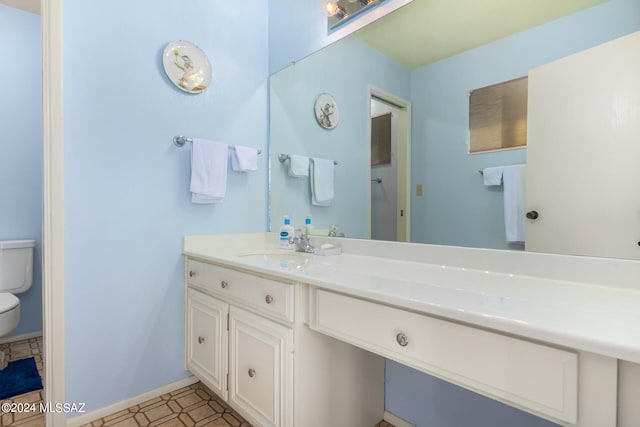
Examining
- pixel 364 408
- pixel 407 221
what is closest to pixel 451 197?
pixel 407 221

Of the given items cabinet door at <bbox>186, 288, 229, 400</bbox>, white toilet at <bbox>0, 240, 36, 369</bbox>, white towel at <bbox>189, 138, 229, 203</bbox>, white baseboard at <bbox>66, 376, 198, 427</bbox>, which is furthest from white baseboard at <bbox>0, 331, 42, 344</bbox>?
white towel at <bbox>189, 138, 229, 203</bbox>

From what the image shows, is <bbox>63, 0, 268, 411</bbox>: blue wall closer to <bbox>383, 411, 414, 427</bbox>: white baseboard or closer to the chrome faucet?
the chrome faucet

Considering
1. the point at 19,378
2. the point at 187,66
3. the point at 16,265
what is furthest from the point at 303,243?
the point at 16,265

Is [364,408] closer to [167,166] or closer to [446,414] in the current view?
[446,414]

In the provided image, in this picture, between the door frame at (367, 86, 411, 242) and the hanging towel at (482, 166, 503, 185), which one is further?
the door frame at (367, 86, 411, 242)

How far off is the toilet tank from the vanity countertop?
5.09ft

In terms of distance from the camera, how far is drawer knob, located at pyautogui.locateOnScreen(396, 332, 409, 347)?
76 cm

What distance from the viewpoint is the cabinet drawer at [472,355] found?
56cm

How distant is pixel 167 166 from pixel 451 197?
4.40ft

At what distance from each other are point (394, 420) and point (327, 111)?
1.54m

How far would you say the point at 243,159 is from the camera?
1.72 metres

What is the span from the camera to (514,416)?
1030 millimetres

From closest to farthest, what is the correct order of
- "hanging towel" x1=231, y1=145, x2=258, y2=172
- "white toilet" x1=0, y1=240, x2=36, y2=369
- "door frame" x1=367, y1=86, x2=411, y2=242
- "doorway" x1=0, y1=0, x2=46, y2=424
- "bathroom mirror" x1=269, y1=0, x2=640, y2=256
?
"bathroom mirror" x1=269, y1=0, x2=640, y2=256 < "door frame" x1=367, y1=86, x2=411, y2=242 < "hanging towel" x1=231, y1=145, x2=258, y2=172 < "white toilet" x1=0, y1=240, x2=36, y2=369 < "doorway" x1=0, y1=0, x2=46, y2=424

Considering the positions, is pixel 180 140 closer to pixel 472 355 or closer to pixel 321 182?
pixel 321 182
